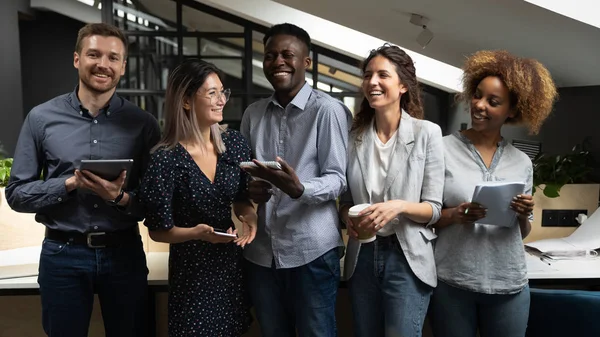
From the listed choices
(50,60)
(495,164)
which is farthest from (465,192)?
(50,60)

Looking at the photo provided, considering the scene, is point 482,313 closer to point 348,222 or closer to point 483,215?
point 483,215

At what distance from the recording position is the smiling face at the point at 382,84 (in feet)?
5.62

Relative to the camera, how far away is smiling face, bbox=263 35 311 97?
5.68 ft

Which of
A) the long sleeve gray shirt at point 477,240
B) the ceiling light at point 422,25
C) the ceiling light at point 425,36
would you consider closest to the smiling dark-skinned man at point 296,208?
the long sleeve gray shirt at point 477,240

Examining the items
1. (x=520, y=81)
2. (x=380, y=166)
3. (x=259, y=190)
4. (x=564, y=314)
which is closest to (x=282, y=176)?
(x=259, y=190)

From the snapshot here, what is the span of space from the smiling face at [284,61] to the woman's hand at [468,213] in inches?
28.6

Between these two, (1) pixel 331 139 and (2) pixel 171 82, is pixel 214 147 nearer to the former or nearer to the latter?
(2) pixel 171 82

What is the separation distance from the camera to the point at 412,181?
1.71 meters

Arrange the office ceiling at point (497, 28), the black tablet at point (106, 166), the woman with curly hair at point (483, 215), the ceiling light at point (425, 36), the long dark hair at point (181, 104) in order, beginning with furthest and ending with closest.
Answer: the ceiling light at point (425, 36)
the office ceiling at point (497, 28)
the woman with curly hair at point (483, 215)
the long dark hair at point (181, 104)
the black tablet at point (106, 166)

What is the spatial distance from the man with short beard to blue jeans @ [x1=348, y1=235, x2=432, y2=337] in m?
0.81

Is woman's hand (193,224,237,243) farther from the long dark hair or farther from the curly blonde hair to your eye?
the curly blonde hair

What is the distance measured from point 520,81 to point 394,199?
0.61 meters

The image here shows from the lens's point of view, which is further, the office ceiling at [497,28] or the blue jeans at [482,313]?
the office ceiling at [497,28]

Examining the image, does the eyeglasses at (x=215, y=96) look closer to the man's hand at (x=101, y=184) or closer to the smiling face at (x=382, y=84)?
the man's hand at (x=101, y=184)
